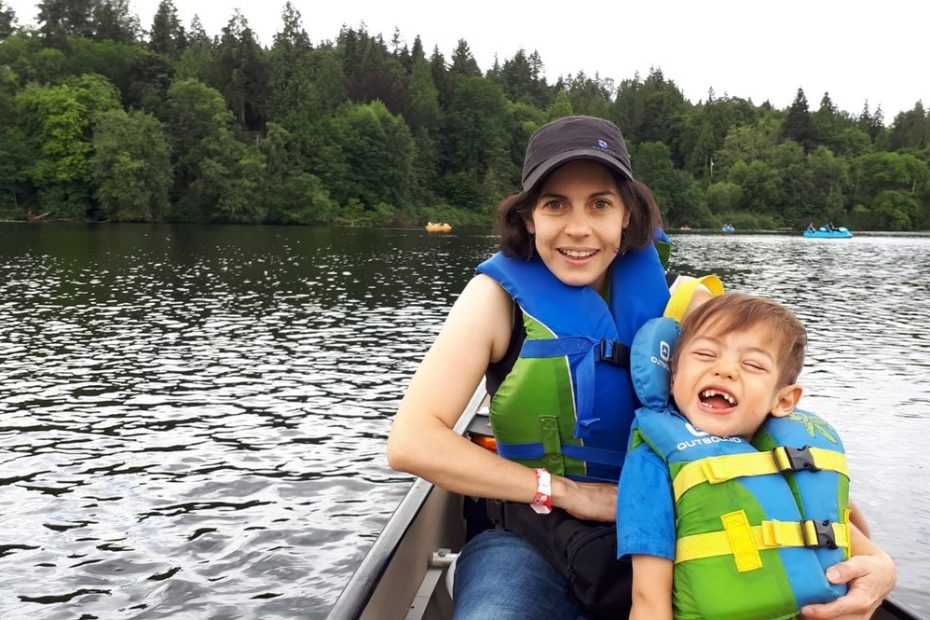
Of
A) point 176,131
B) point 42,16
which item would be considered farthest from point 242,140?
point 42,16

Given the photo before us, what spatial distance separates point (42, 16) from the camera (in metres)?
92.5

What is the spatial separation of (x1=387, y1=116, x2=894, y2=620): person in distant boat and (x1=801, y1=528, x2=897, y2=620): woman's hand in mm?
41

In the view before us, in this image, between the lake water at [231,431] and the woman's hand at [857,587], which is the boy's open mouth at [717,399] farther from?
the lake water at [231,431]

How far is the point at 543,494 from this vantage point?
2395mm

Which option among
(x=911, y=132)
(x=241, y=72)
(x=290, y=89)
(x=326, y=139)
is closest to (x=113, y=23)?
(x=241, y=72)

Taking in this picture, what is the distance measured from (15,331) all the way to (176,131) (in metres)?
59.7

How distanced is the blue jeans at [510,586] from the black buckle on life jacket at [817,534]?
0.73 m

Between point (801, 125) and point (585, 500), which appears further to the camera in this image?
point (801, 125)

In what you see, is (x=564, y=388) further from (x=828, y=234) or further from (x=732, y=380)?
(x=828, y=234)

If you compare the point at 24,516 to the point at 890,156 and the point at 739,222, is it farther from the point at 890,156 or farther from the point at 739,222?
the point at 890,156

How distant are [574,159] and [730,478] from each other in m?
1.03

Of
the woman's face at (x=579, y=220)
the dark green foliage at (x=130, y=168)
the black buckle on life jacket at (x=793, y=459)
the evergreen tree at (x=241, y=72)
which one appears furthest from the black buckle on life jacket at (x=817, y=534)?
the evergreen tree at (x=241, y=72)

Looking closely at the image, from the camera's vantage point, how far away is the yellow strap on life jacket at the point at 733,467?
7.02 feet

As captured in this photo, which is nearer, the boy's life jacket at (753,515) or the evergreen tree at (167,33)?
the boy's life jacket at (753,515)
